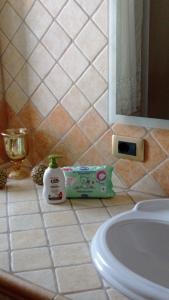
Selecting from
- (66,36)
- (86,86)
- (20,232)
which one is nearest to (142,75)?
(86,86)

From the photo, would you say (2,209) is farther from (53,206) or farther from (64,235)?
(64,235)

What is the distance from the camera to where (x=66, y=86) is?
1.19 m

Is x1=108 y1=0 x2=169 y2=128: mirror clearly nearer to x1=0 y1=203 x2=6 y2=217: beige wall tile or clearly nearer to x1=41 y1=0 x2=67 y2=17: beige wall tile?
x1=41 y1=0 x2=67 y2=17: beige wall tile

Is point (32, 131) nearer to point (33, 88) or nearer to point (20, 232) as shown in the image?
point (33, 88)

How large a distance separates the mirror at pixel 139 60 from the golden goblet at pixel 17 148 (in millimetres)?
387

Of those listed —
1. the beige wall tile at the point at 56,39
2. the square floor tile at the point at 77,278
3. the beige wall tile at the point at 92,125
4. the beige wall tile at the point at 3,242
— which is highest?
the beige wall tile at the point at 56,39

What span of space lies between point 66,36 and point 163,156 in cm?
50

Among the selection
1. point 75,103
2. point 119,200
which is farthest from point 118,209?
point 75,103

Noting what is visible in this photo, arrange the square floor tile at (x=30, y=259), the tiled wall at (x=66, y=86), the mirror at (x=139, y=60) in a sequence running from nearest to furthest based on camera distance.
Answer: the square floor tile at (x=30, y=259), the mirror at (x=139, y=60), the tiled wall at (x=66, y=86)

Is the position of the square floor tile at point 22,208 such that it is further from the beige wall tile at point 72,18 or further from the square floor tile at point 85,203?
the beige wall tile at point 72,18

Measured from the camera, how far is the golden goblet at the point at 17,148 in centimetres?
127

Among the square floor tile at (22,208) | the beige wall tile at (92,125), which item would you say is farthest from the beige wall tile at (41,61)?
the square floor tile at (22,208)

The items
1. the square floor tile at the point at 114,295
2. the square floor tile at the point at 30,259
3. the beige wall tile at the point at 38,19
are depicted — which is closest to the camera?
the square floor tile at the point at 114,295

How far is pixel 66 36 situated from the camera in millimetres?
1146
